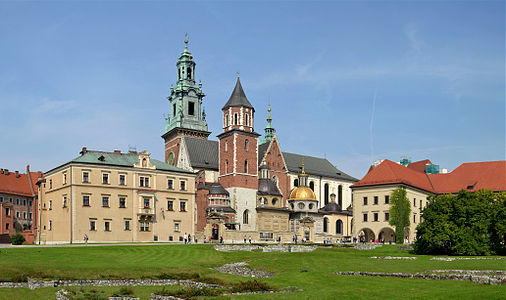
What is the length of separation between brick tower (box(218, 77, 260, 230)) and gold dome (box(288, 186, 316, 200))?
333 inches

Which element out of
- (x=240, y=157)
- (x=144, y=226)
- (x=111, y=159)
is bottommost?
(x=144, y=226)

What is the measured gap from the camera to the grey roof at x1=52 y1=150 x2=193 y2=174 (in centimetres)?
8019

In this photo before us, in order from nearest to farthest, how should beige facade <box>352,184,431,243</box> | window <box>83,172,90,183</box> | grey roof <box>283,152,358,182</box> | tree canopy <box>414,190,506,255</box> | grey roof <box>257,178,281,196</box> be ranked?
tree canopy <box>414,190,506,255</box>, window <box>83,172,90,183</box>, beige facade <box>352,184,431,243</box>, grey roof <box>257,178,281,196</box>, grey roof <box>283,152,358,182</box>

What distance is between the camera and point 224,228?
87.9m

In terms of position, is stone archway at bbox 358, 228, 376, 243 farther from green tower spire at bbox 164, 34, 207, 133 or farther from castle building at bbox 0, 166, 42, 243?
castle building at bbox 0, 166, 42, 243

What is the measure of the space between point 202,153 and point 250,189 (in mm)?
13190

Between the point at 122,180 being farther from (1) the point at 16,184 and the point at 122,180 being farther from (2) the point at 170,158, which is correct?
(2) the point at 170,158

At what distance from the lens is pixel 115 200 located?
80.6m

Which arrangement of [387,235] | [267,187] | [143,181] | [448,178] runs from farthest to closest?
[448,178] < [267,187] < [387,235] < [143,181]

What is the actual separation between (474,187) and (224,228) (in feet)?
155

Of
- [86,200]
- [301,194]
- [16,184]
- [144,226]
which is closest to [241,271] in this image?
[86,200]

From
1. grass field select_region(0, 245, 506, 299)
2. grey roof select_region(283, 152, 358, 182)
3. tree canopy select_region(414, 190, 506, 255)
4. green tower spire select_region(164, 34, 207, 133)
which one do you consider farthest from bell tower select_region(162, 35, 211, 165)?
tree canopy select_region(414, 190, 506, 255)

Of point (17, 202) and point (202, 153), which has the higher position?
point (202, 153)

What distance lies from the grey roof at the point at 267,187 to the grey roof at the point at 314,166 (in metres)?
10.9
